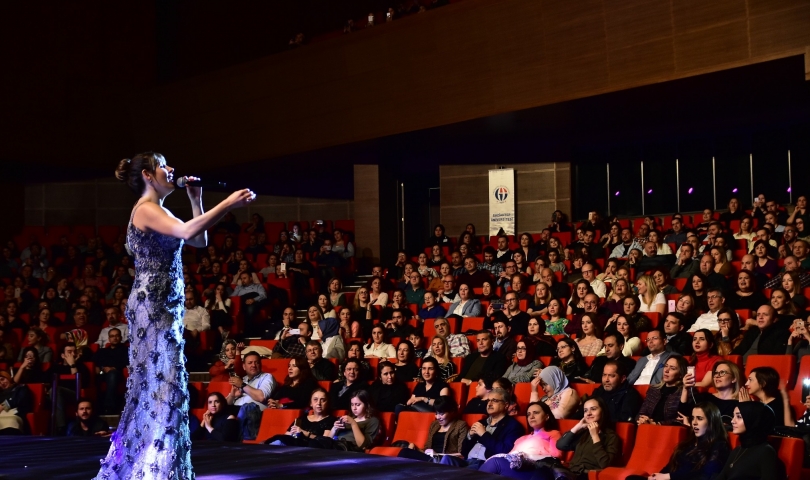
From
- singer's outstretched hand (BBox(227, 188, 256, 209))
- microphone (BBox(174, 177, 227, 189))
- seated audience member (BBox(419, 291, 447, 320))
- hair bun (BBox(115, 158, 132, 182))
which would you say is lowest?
seated audience member (BBox(419, 291, 447, 320))

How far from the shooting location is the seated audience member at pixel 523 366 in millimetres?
6301

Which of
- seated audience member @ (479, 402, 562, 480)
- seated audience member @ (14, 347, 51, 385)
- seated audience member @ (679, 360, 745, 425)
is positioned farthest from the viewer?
seated audience member @ (14, 347, 51, 385)

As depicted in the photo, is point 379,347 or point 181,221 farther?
Answer: point 379,347

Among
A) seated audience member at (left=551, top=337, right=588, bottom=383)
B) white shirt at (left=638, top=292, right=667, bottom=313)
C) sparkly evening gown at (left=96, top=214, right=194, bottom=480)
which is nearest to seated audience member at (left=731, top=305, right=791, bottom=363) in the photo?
seated audience member at (left=551, top=337, right=588, bottom=383)

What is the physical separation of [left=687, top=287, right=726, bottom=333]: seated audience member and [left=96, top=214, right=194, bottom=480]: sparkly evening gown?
3.85 m

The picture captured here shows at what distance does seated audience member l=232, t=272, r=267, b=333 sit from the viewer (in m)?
9.68

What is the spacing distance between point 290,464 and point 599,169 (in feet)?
26.1

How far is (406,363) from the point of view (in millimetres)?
7062

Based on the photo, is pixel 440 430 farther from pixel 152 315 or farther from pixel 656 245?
pixel 656 245

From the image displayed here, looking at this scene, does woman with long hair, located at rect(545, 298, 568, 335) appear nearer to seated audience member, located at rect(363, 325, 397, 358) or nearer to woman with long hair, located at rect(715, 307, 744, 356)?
seated audience member, located at rect(363, 325, 397, 358)

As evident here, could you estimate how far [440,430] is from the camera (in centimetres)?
579

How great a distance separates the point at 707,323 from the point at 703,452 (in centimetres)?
210

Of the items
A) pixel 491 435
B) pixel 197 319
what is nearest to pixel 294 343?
pixel 197 319

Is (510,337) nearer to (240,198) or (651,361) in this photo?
(651,361)
